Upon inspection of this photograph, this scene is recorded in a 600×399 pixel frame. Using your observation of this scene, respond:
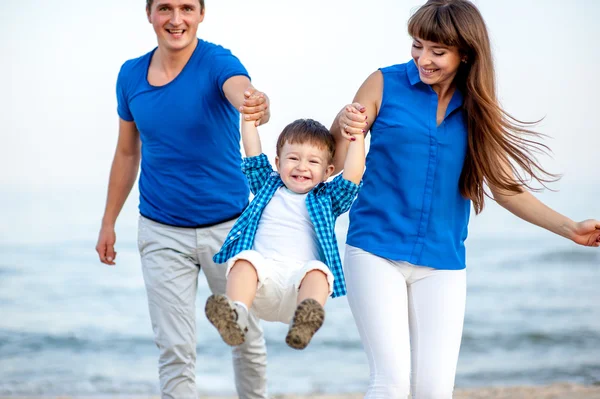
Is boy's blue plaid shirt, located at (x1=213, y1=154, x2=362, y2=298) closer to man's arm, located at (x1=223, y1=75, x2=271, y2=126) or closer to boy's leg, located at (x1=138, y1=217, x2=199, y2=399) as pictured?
man's arm, located at (x1=223, y1=75, x2=271, y2=126)

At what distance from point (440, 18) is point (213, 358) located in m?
7.51

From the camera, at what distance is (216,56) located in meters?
3.91

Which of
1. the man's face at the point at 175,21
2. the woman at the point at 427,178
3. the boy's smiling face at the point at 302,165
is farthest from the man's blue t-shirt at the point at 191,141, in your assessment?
the woman at the point at 427,178

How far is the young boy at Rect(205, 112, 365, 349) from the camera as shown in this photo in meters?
3.14

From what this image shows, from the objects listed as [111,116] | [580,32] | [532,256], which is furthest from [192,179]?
[580,32]

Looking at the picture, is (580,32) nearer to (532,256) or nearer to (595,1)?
(595,1)

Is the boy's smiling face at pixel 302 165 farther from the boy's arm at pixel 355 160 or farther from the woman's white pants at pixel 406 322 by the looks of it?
the woman's white pants at pixel 406 322

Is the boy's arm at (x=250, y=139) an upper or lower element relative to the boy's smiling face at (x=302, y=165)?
upper

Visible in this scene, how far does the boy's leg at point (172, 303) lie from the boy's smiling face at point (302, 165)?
2.73 ft

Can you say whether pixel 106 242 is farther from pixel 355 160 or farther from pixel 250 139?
pixel 355 160

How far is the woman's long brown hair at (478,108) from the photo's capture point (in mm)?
3238

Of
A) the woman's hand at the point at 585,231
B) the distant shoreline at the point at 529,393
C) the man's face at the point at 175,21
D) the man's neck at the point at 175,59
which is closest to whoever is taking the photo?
the woman's hand at the point at 585,231

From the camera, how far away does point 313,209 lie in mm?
3283

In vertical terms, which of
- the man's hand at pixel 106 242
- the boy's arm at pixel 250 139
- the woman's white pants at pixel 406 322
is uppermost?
the boy's arm at pixel 250 139
